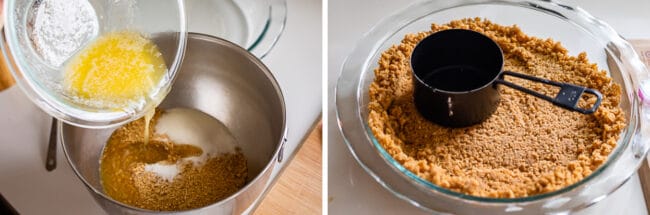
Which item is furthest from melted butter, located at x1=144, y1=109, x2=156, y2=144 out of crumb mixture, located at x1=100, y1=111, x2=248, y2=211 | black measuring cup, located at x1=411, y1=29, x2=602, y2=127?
black measuring cup, located at x1=411, y1=29, x2=602, y2=127

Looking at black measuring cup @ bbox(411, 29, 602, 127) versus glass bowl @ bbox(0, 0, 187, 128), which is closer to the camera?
glass bowl @ bbox(0, 0, 187, 128)

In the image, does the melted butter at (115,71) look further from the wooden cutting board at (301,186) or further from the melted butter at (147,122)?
the wooden cutting board at (301,186)

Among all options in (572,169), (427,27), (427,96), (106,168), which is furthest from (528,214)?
(106,168)

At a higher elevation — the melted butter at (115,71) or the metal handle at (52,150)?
the melted butter at (115,71)

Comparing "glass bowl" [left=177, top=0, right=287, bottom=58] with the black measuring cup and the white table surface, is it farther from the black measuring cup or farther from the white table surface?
the black measuring cup

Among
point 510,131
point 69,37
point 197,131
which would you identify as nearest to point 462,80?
point 510,131

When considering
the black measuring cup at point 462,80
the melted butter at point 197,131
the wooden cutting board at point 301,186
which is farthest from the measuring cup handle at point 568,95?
the melted butter at point 197,131

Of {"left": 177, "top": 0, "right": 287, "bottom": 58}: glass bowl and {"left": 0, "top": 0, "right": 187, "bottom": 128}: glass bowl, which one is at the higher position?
{"left": 0, "top": 0, "right": 187, "bottom": 128}: glass bowl
